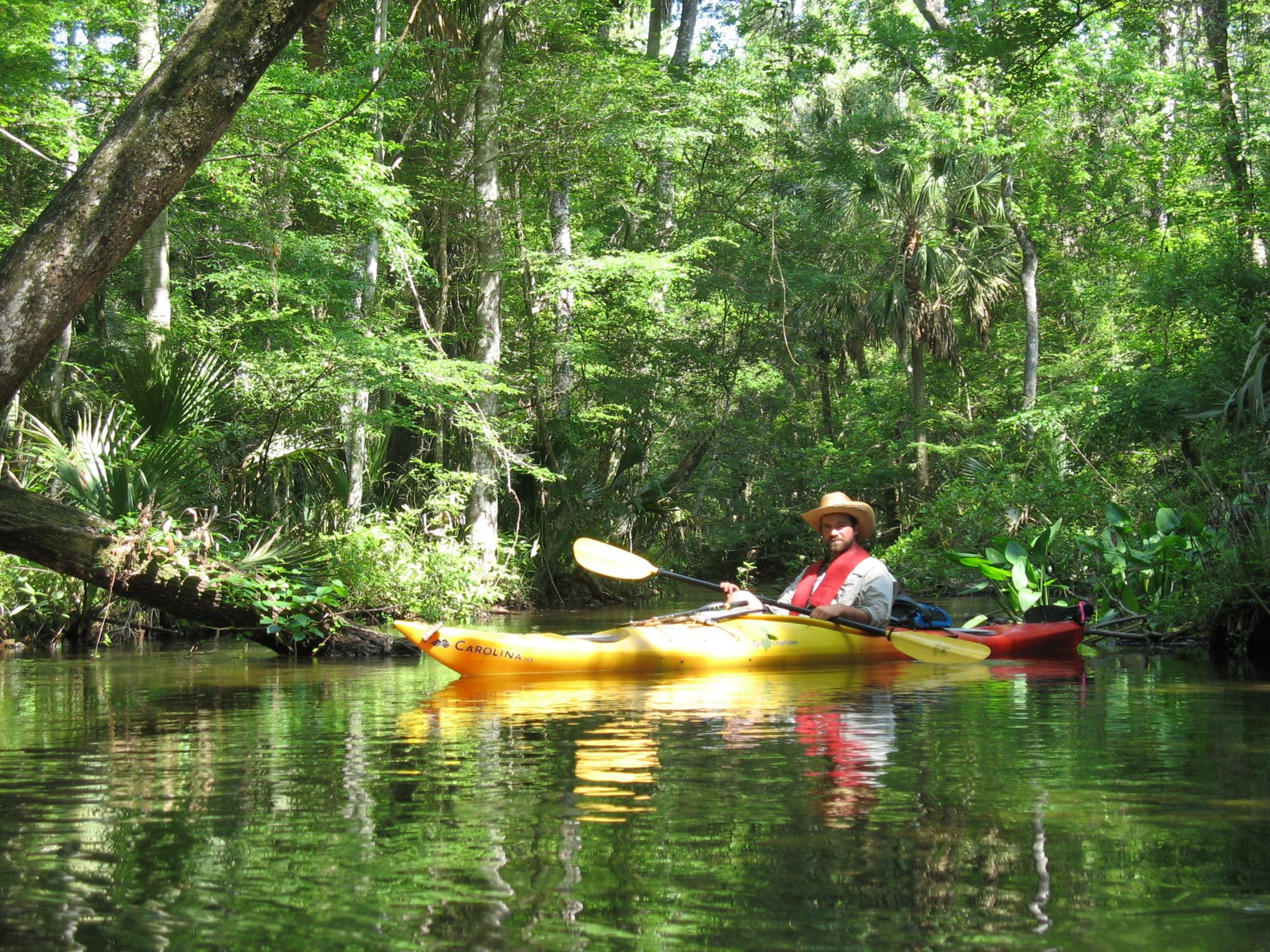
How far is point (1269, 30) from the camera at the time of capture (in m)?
19.2

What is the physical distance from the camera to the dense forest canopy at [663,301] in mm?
11531

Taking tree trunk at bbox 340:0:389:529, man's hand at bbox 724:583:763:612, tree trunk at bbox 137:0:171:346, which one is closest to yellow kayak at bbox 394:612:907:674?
man's hand at bbox 724:583:763:612

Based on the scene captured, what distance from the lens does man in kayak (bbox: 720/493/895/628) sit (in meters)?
9.62

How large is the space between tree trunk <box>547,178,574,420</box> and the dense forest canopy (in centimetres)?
6

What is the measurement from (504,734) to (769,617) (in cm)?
375

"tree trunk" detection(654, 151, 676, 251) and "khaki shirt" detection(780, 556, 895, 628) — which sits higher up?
"tree trunk" detection(654, 151, 676, 251)

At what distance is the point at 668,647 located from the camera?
862 centimetres

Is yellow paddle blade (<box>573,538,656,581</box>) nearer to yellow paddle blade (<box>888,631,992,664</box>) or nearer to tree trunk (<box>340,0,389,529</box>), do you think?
yellow paddle blade (<box>888,631,992,664</box>)

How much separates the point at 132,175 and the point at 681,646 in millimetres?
4779

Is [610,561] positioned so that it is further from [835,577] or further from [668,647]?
[835,577]

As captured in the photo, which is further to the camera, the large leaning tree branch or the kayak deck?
the kayak deck

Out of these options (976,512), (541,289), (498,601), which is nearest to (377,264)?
(541,289)

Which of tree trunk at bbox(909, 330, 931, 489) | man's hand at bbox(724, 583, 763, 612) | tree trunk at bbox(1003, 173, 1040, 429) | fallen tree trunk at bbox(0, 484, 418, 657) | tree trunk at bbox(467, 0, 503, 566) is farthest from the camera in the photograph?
tree trunk at bbox(909, 330, 931, 489)

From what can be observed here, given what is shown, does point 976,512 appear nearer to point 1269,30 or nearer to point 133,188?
point 1269,30
